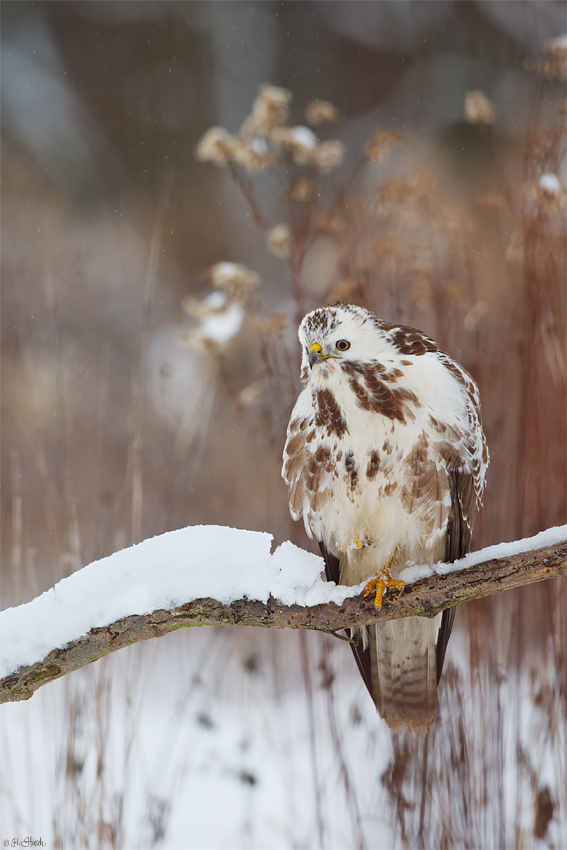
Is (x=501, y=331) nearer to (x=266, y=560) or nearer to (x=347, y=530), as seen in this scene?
(x=347, y=530)

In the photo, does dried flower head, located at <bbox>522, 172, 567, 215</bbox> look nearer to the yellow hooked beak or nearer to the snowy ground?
the yellow hooked beak

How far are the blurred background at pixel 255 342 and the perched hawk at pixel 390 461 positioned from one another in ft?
1.24

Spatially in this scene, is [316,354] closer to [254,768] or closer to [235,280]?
[235,280]

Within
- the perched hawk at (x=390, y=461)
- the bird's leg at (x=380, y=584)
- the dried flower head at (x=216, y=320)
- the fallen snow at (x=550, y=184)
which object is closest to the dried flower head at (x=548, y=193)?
the fallen snow at (x=550, y=184)

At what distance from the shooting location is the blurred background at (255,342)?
227 cm

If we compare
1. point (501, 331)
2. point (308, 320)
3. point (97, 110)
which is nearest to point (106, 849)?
point (308, 320)

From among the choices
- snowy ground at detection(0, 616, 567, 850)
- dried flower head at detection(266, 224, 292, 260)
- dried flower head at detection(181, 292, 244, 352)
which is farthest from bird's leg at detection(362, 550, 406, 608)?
dried flower head at detection(266, 224, 292, 260)

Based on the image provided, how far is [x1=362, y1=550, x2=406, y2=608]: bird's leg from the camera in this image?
1.61m

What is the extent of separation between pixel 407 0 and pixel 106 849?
5.19m

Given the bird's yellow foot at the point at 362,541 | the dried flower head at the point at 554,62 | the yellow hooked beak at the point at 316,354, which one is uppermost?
the dried flower head at the point at 554,62

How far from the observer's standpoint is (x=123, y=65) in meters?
4.90

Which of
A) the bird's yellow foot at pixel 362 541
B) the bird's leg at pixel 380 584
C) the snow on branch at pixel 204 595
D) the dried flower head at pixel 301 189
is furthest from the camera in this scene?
the dried flower head at pixel 301 189

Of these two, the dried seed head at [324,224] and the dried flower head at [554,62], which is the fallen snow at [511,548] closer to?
the dried seed head at [324,224]

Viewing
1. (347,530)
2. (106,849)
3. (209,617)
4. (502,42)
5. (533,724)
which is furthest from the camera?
(502,42)
